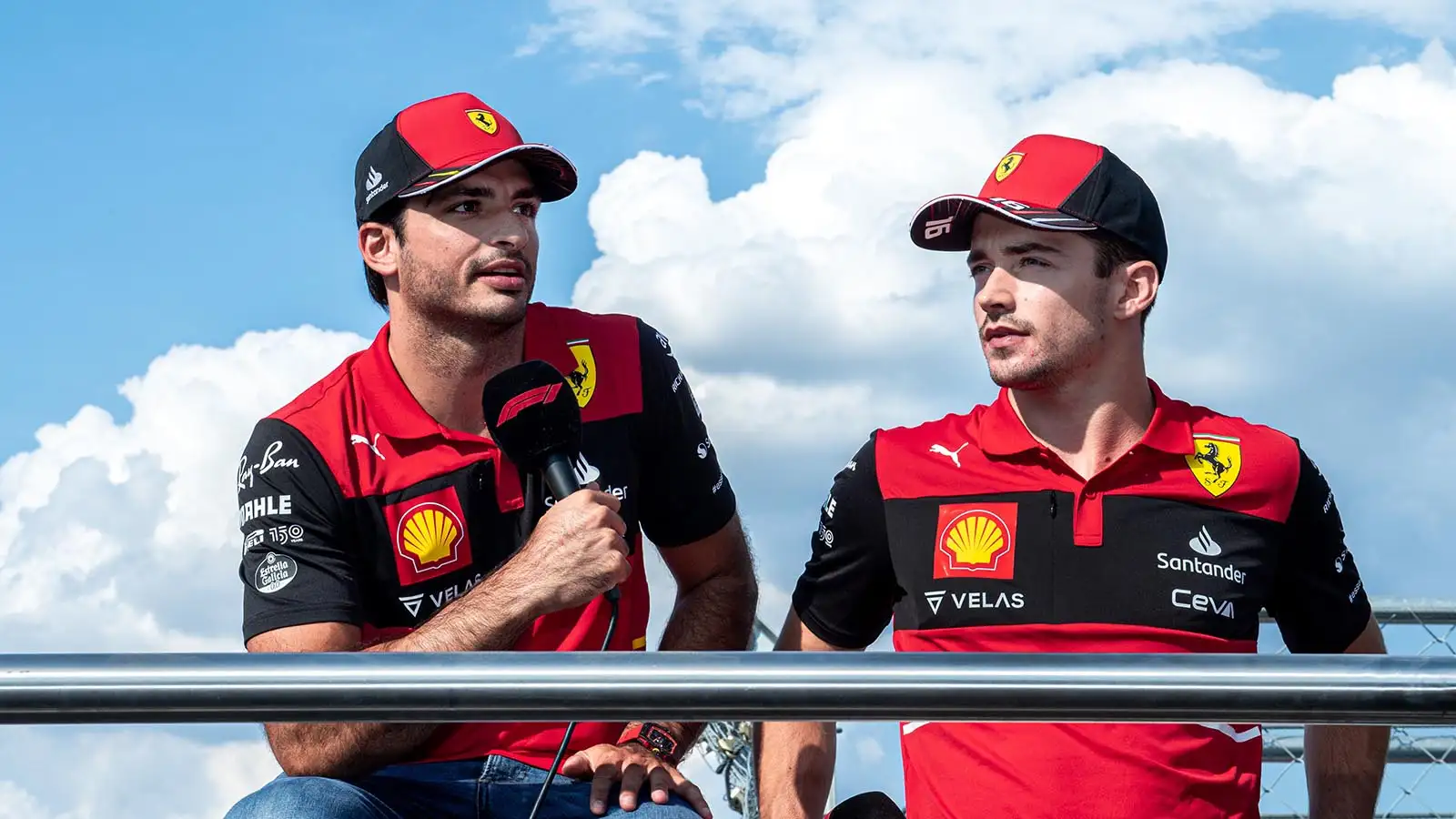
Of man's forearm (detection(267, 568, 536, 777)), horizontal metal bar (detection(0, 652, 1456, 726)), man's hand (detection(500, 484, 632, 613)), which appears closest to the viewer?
horizontal metal bar (detection(0, 652, 1456, 726))

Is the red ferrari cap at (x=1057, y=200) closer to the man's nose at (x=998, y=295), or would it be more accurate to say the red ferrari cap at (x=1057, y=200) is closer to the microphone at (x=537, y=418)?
the man's nose at (x=998, y=295)

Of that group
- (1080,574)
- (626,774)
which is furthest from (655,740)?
(1080,574)

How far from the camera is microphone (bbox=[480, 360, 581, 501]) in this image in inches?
121

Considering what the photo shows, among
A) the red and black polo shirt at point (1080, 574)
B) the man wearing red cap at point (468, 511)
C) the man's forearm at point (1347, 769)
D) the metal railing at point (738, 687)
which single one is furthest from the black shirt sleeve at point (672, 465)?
the metal railing at point (738, 687)

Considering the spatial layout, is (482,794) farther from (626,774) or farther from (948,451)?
(948,451)

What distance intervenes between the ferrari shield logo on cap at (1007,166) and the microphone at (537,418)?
4.00 feet

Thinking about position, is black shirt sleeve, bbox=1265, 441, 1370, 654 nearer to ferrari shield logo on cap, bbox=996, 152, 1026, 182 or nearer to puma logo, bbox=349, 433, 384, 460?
ferrari shield logo on cap, bbox=996, 152, 1026, 182

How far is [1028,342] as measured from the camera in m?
3.57

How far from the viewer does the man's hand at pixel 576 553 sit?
3014mm

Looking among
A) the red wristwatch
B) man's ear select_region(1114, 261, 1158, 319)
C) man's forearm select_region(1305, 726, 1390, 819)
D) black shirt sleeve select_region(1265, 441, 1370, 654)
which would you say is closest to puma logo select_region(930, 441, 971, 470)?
man's ear select_region(1114, 261, 1158, 319)

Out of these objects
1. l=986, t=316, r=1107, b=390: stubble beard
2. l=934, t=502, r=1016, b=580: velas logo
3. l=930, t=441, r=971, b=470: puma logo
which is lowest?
l=934, t=502, r=1016, b=580: velas logo

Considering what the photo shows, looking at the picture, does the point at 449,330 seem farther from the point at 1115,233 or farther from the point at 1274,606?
the point at 1274,606

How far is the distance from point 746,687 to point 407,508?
6.14 ft

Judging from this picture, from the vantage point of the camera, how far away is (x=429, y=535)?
140 inches
